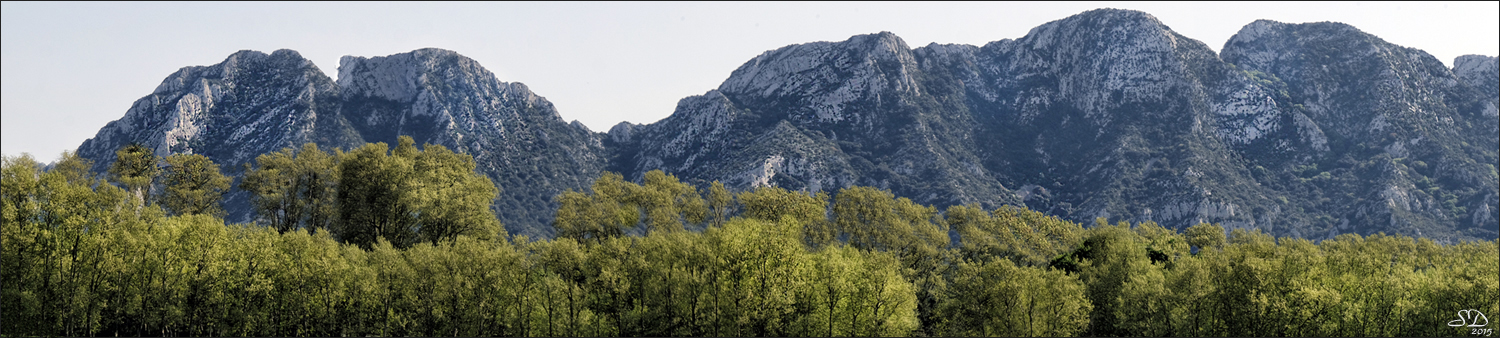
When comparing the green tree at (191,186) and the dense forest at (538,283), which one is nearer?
the dense forest at (538,283)

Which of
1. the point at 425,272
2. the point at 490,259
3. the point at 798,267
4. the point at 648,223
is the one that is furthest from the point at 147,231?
the point at 798,267

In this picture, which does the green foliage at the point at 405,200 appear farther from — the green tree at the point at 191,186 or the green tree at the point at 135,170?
the green tree at the point at 135,170

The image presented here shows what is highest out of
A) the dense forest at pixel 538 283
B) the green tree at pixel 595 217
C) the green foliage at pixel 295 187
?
the green foliage at pixel 295 187

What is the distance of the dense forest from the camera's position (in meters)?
67.9

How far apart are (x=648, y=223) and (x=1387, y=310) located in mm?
70910

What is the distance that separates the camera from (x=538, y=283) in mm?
74000

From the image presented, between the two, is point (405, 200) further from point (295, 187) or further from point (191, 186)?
point (191, 186)

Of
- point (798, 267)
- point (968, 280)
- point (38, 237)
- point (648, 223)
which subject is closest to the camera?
point (38, 237)

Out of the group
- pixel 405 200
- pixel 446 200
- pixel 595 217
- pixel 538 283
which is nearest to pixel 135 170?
pixel 405 200

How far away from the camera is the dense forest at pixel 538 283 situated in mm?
67938

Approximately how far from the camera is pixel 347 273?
2911 inches

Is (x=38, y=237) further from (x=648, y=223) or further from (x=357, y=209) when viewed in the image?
(x=648, y=223)

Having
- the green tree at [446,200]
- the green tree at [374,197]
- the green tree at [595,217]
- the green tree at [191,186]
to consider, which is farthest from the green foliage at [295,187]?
the green tree at [595,217]

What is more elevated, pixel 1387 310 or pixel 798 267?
pixel 798 267
